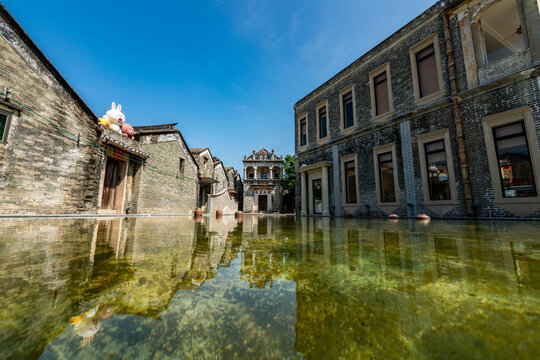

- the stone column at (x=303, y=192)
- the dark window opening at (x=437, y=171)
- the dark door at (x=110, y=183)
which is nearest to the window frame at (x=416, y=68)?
the dark window opening at (x=437, y=171)

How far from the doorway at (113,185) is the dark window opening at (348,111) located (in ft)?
35.5

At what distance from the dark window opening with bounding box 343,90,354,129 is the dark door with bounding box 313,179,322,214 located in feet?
10.6

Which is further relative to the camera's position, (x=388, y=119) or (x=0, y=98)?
(x=388, y=119)

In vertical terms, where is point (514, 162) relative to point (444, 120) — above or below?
below

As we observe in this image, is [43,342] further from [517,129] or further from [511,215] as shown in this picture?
[517,129]

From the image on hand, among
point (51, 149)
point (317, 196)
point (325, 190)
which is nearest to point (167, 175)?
point (51, 149)

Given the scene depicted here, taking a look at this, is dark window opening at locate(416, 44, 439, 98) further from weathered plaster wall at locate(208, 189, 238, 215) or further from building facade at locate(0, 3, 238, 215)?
weathered plaster wall at locate(208, 189, 238, 215)

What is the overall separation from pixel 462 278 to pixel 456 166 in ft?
24.1

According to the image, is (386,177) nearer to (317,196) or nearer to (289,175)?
(317,196)

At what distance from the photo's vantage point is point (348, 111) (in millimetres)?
10367

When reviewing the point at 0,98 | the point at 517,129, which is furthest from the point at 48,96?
the point at 517,129

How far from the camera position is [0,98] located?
5699 millimetres

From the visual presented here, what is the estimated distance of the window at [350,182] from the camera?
31.2 feet

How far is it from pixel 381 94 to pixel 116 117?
12.5 meters
